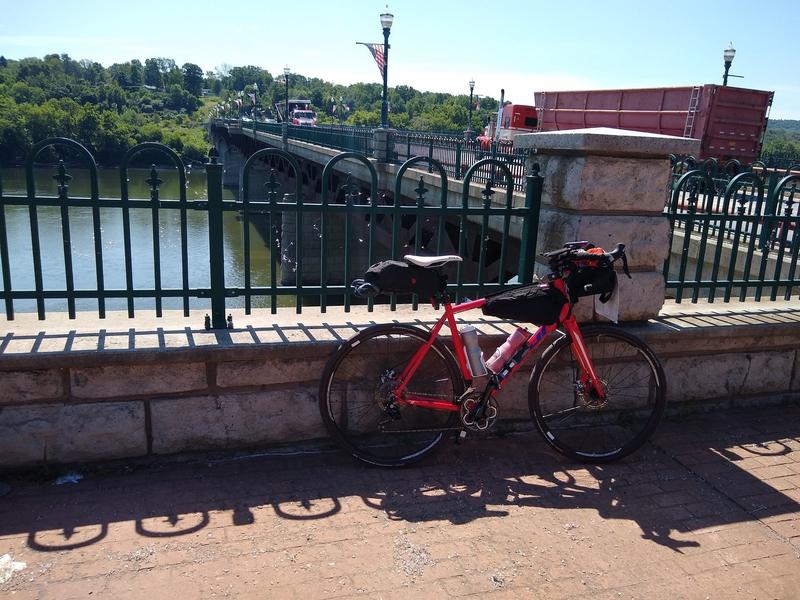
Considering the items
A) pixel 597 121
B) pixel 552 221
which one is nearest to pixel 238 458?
pixel 552 221

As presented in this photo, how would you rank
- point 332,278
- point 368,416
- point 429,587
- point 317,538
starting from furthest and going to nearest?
point 332,278
point 368,416
point 317,538
point 429,587

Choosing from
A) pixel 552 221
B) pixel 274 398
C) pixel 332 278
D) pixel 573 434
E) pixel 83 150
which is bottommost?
pixel 332 278

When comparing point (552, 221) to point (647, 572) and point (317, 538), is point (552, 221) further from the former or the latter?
point (317, 538)

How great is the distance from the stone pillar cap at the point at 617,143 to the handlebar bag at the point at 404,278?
1214 mm

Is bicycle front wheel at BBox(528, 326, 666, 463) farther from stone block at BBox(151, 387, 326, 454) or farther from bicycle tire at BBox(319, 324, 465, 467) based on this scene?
stone block at BBox(151, 387, 326, 454)

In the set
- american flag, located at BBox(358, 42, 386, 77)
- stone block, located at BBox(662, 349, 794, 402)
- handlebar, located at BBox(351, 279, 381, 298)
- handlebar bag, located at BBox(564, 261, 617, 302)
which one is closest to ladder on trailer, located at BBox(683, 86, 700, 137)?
american flag, located at BBox(358, 42, 386, 77)

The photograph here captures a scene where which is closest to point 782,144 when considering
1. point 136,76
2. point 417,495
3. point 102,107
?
point 417,495

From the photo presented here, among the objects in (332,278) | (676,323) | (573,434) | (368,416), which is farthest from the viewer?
(332,278)

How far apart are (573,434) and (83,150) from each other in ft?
10.9

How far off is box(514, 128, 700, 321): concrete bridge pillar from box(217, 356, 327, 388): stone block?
171 centimetres

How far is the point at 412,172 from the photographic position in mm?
15461

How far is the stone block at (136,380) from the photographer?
3363mm

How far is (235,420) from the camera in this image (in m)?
3.61

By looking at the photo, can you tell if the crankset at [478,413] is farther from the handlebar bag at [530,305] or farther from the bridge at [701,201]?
the bridge at [701,201]
